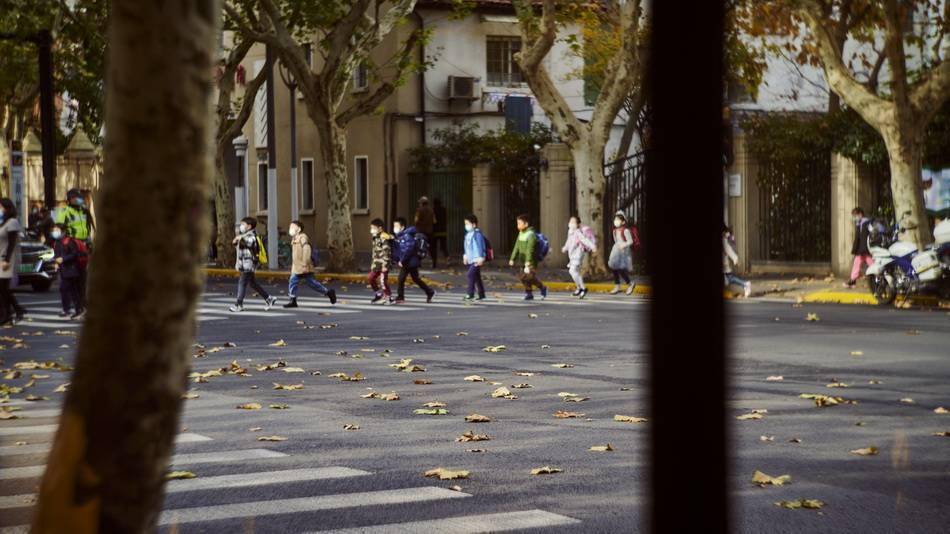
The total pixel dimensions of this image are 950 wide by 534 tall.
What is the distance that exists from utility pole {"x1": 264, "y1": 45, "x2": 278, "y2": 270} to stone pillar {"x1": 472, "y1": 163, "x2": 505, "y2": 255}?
5.53 m

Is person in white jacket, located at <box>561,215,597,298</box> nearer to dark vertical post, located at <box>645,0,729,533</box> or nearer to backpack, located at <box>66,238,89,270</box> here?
backpack, located at <box>66,238,89,270</box>

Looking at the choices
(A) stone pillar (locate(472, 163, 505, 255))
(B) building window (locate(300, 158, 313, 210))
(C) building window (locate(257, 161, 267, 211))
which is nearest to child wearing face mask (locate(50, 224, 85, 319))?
(A) stone pillar (locate(472, 163, 505, 255))

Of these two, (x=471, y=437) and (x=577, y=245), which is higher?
(x=577, y=245)

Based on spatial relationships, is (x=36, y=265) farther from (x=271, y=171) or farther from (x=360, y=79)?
(x=360, y=79)

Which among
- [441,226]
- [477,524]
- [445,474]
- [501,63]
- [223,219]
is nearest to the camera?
[477,524]

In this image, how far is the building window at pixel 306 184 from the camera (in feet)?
171

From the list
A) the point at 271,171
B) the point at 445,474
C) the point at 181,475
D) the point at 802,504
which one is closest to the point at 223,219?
the point at 271,171

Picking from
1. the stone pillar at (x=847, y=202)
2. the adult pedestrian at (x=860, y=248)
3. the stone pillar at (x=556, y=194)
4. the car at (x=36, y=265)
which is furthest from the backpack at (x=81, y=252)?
the stone pillar at (x=556, y=194)

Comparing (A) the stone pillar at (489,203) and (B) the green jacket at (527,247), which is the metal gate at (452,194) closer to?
(A) the stone pillar at (489,203)

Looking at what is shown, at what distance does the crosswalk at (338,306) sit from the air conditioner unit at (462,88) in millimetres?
18358

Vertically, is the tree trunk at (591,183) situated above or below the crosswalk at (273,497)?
above

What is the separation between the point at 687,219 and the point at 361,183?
46022 millimetres

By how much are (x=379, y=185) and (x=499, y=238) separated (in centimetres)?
→ 706

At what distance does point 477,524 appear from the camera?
7270mm
